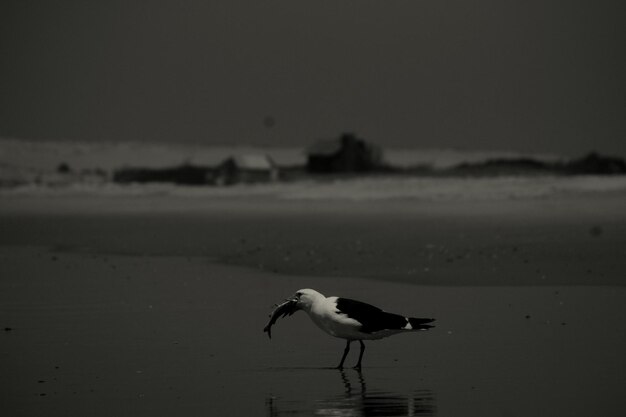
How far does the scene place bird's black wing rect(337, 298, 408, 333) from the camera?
1141 centimetres

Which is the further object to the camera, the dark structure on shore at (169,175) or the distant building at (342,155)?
the distant building at (342,155)

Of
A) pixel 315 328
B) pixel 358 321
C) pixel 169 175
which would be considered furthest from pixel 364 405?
pixel 169 175

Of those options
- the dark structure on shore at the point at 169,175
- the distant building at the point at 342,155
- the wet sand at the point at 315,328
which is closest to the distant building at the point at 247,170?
the dark structure on shore at the point at 169,175

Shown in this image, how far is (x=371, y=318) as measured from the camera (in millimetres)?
11438

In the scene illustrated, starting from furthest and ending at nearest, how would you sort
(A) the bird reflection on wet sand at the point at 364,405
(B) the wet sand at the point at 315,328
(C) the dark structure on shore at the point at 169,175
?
(C) the dark structure on shore at the point at 169,175, (B) the wet sand at the point at 315,328, (A) the bird reflection on wet sand at the point at 364,405

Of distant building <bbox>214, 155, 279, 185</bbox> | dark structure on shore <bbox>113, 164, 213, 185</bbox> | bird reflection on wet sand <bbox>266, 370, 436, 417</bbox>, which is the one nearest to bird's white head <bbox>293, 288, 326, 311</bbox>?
bird reflection on wet sand <bbox>266, 370, 436, 417</bbox>

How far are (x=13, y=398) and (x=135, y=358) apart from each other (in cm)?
190

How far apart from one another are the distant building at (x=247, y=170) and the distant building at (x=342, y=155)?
4777 millimetres

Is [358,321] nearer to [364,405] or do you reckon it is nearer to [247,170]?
[364,405]

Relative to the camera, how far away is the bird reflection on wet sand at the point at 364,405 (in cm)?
917

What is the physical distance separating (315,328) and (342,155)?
51755 mm

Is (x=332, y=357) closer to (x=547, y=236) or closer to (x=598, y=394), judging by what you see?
(x=598, y=394)

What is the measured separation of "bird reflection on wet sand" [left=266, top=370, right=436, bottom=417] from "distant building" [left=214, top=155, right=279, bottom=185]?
154ft

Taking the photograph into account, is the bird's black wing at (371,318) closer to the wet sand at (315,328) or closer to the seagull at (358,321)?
the seagull at (358,321)
